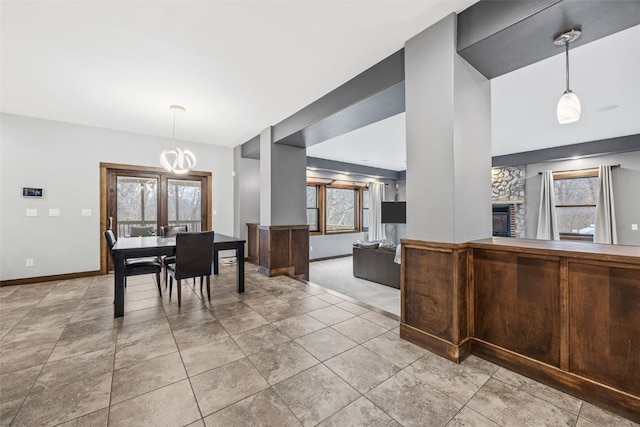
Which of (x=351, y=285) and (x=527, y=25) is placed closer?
(x=527, y=25)

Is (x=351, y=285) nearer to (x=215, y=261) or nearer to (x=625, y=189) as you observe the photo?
(x=215, y=261)

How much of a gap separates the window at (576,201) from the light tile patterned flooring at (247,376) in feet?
19.1

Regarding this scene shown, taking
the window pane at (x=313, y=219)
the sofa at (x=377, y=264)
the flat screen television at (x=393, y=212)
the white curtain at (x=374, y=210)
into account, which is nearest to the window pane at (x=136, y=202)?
the window pane at (x=313, y=219)

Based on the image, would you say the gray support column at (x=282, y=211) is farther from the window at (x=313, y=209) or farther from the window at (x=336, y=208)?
the window at (x=313, y=209)

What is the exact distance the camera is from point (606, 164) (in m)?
5.29

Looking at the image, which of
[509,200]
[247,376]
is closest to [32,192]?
[247,376]

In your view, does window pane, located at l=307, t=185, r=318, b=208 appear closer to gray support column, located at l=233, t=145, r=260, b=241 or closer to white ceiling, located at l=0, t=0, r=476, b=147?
gray support column, located at l=233, t=145, r=260, b=241

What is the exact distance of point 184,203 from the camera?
554cm

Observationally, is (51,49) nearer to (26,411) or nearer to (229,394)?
(26,411)

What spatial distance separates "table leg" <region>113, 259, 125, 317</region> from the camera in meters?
2.79

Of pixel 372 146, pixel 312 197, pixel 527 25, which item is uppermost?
pixel 372 146

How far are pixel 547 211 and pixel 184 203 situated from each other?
25.7ft

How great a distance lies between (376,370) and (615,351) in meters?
1.35

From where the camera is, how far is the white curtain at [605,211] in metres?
5.13
